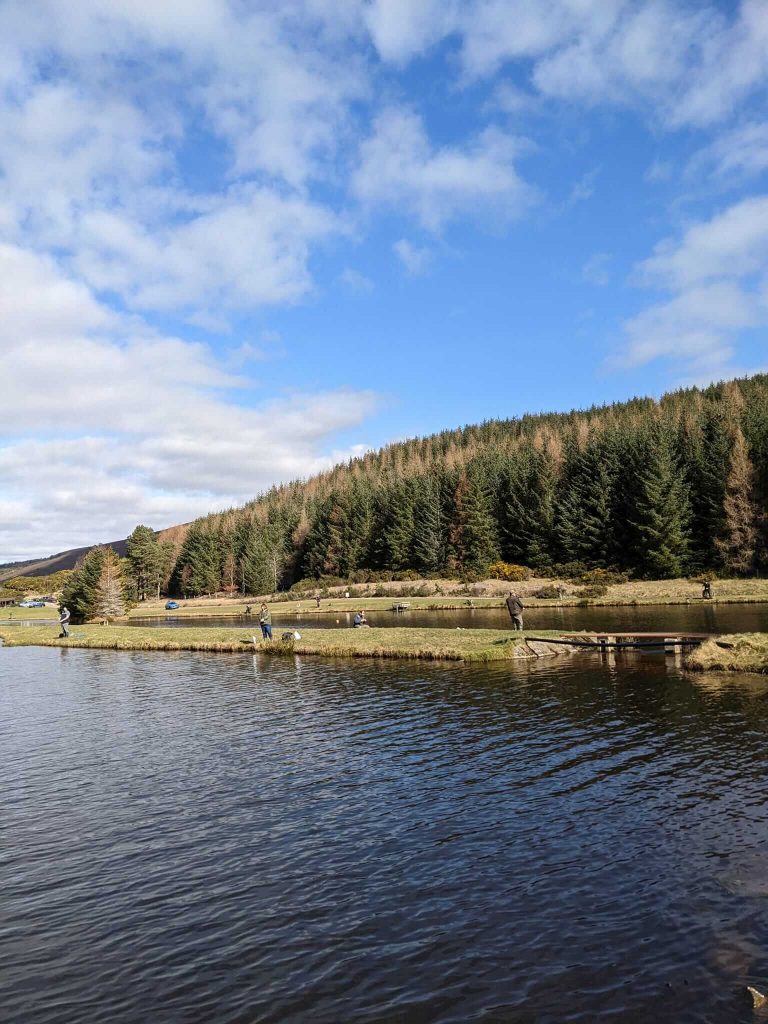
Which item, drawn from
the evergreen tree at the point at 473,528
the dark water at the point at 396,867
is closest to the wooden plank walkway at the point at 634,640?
the dark water at the point at 396,867

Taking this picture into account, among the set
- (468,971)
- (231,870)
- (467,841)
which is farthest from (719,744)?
(231,870)

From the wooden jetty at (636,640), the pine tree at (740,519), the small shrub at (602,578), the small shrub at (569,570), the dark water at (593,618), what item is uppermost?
the pine tree at (740,519)

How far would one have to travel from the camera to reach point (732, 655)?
29625 mm

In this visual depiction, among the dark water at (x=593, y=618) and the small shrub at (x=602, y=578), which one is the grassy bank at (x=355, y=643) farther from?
the small shrub at (x=602, y=578)

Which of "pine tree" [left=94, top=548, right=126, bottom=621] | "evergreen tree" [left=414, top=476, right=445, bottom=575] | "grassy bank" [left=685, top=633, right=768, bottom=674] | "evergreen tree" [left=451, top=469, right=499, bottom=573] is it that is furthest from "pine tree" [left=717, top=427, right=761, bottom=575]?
"pine tree" [left=94, top=548, right=126, bottom=621]

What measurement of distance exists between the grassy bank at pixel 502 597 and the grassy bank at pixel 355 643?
93.5 ft

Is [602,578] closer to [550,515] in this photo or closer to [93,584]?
[550,515]

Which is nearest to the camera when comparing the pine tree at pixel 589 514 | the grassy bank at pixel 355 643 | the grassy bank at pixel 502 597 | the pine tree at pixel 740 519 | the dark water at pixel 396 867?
the dark water at pixel 396 867

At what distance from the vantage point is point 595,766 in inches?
683

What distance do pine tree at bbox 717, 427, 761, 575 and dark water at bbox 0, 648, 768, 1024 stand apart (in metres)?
66.5

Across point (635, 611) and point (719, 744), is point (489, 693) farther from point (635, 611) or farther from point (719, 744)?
point (635, 611)

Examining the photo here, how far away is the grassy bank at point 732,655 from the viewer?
28812mm

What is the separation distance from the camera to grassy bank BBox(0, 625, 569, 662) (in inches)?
1451

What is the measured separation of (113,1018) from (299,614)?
3314 inches
